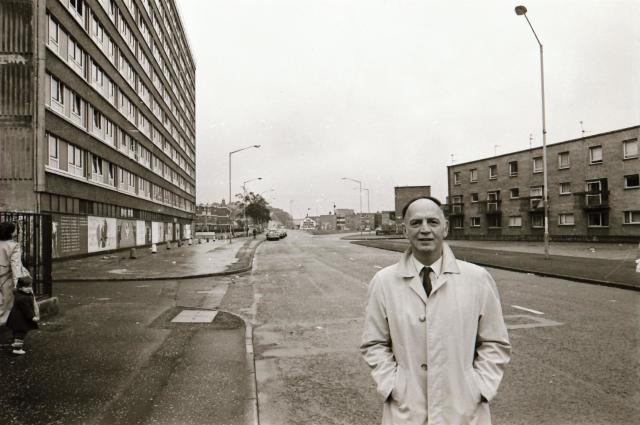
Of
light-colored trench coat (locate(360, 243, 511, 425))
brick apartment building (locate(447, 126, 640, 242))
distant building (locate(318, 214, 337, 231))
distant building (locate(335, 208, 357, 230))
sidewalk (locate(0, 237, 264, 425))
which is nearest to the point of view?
light-colored trench coat (locate(360, 243, 511, 425))

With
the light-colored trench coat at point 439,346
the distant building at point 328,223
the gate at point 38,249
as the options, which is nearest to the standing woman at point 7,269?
the gate at point 38,249

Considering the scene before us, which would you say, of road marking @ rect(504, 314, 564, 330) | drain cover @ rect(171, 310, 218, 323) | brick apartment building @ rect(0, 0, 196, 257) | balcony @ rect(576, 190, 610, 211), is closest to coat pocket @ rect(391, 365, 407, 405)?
road marking @ rect(504, 314, 564, 330)

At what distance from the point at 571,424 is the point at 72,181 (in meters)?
26.2

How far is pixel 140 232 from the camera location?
127ft

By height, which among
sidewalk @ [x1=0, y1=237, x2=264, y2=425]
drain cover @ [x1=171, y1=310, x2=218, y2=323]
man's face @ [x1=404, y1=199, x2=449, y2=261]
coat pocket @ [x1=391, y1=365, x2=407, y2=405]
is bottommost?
drain cover @ [x1=171, y1=310, x2=218, y2=323]

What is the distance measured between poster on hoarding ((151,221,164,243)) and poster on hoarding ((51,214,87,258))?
17.3m

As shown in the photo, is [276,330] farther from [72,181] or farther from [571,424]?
[72,181]

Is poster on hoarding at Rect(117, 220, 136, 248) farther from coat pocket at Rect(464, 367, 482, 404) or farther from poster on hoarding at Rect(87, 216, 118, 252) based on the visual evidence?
coat pocket at Rect(464, 367, 482, 404)

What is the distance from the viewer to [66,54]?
24.6 metres

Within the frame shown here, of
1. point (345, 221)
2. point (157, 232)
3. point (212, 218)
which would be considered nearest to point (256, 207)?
point (157, 232)

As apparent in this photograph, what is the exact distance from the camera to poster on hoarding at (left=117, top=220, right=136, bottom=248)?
33031mm

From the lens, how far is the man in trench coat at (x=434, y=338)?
2281mm

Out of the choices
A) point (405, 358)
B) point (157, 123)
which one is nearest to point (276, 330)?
point (405, 358)

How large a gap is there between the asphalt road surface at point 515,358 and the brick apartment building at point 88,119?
9169 millimetres
